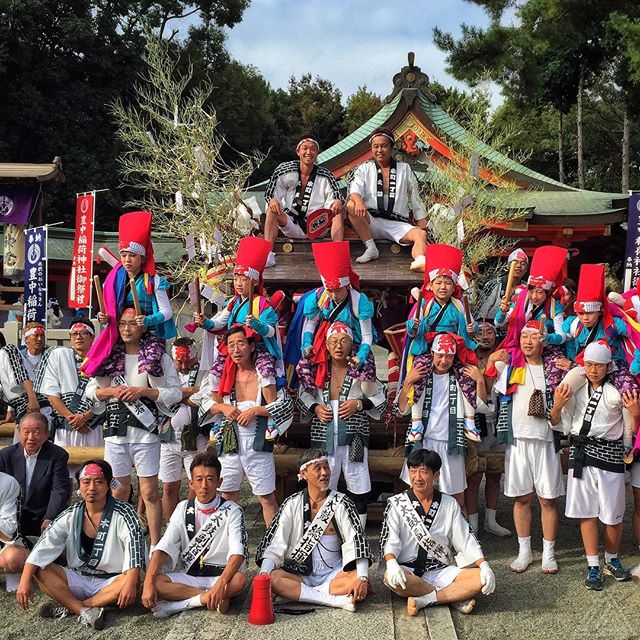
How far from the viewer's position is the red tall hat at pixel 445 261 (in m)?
5.12

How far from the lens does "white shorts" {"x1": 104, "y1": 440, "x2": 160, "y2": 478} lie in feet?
16.4

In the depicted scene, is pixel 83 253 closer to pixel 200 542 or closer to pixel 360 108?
pixel 200 542

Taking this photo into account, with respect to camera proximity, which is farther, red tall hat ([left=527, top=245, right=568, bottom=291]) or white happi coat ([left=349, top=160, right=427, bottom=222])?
white happi coat ([left=349, top=160, right=427, bottom=222])

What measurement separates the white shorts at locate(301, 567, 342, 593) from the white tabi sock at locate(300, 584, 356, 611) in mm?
50

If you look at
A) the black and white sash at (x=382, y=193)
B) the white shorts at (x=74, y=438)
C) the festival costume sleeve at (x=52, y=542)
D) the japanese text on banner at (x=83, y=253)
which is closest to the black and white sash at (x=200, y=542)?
the festival costume sleeve at (x=52, y=542)

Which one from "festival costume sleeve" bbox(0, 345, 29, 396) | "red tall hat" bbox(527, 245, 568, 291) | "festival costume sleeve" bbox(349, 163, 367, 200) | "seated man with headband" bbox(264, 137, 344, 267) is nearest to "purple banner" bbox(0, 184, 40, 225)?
"festival costume sleeve" bbox(0, 345, 29, 396)

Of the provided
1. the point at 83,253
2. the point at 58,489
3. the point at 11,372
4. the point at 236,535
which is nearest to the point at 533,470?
the point at 236,535

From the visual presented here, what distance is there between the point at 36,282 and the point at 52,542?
7430 millimetres

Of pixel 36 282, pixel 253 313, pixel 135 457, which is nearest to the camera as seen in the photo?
pixel 135 457

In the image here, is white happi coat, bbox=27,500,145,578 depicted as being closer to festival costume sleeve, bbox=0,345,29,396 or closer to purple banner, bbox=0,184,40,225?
festival costume sleeve, bbox=0,345,29,396

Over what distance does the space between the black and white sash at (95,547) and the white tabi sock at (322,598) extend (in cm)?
110

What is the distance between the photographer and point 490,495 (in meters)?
5.75

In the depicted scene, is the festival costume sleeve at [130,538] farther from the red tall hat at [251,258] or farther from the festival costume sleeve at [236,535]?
the red tall hat at [251,258]

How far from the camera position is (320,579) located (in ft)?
14.1
